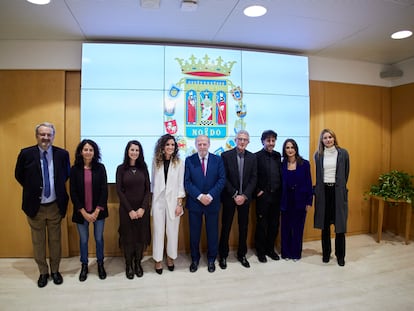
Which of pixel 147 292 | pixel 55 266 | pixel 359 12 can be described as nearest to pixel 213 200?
Answer: pixel 147 292

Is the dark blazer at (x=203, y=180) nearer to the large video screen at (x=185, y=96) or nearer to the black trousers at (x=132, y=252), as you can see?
the large video screen at (x=185, y=96)

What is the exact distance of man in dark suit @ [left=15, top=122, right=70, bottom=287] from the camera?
2.56 m

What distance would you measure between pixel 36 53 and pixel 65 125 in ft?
3.00

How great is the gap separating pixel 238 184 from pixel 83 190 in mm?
1597

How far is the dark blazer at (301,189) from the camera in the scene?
3.09 metres

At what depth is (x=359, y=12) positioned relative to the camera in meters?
2.65

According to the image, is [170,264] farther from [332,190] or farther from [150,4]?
[150,4]

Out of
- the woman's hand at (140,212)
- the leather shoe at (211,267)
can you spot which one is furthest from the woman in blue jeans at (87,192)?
the leather shoe at (211,267)

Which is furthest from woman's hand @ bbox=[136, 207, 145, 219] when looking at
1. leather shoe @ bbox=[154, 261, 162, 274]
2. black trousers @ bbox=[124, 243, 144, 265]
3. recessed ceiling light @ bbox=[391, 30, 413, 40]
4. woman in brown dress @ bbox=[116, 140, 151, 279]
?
recessed ceiling light @ bbox=[391, 30, 413, 40]

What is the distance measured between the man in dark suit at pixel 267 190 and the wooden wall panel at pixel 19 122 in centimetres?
236

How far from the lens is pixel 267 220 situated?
3.27m

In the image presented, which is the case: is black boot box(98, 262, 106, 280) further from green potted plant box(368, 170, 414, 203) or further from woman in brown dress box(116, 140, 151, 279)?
green potted plant box(368, 170, 414, 203)

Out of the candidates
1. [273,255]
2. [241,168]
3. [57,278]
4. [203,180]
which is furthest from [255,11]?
[57,278]

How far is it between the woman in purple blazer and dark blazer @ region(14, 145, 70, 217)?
2356mm
